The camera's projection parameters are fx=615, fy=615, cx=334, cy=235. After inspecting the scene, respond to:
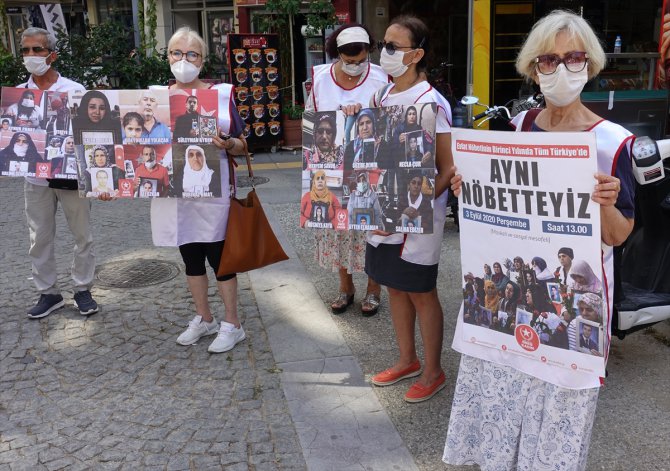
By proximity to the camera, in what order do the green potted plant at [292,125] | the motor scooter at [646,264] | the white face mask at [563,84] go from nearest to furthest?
the white face mask at [563,84]
the motor scooter at [646,264]
the green potted plant at [292,125]

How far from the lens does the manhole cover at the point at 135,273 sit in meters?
5.29

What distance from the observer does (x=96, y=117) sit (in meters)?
3.59

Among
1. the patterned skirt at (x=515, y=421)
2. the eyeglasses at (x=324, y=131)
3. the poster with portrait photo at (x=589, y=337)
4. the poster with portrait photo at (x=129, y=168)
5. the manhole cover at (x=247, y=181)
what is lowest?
the patterned skirt at (x=515, y=421)

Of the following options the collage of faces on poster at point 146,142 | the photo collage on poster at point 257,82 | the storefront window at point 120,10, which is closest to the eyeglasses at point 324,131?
the collage of faces on poster at point 146,142

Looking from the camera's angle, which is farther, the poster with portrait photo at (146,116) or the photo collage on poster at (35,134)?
the photo collage on poster at (35,134)

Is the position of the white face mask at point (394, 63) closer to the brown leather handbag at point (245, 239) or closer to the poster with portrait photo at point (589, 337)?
the brown leather handbag at point (245, 239)

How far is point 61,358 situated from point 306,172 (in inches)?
84.8

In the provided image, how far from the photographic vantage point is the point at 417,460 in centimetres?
291

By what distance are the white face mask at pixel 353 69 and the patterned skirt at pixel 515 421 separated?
2.22 metres

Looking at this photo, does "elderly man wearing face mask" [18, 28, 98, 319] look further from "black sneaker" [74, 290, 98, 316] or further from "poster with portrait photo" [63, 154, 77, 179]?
"poster with portrait photo" [63, 154, 77, 179]

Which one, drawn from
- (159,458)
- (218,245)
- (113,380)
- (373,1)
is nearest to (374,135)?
(218,245)

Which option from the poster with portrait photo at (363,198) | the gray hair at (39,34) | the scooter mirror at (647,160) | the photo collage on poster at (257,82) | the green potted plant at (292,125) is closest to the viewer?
the scooter mirror at (647,160)

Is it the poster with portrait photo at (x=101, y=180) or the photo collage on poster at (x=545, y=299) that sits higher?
the poster with portrait photo at (x=101, y=180)

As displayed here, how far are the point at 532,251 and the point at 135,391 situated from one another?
2.51 meters
